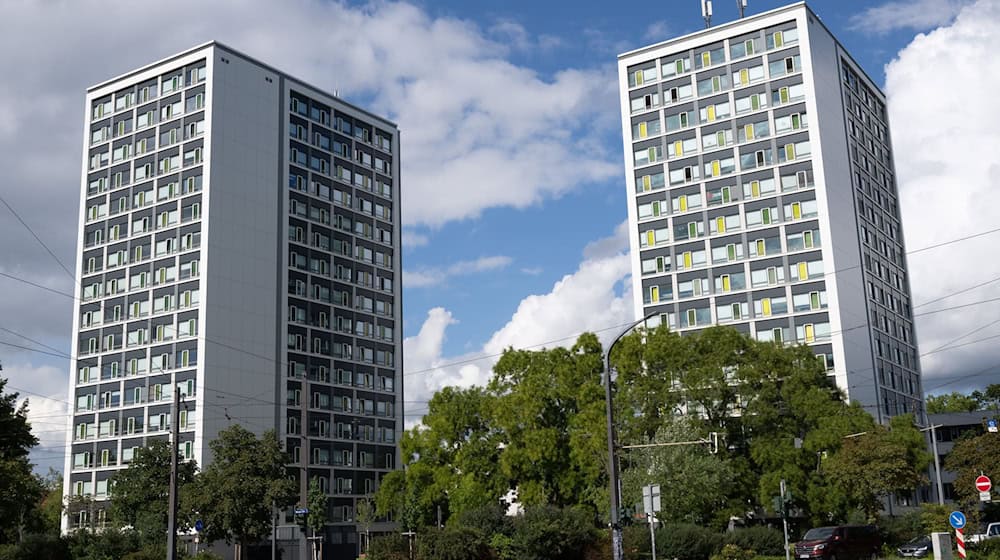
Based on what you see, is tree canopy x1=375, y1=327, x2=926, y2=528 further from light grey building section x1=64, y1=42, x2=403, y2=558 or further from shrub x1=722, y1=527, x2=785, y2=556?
light grey building section x1=64, y1=42, x2=403, y2=558

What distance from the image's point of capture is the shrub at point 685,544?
4875cm

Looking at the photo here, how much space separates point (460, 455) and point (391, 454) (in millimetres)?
38426

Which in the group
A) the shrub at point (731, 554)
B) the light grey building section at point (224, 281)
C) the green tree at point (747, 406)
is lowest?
the shrub at point (731, 554)

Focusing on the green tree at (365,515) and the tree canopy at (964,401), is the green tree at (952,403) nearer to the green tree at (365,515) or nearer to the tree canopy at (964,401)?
the tree canopy at (964,401)

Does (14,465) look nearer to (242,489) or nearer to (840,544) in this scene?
(242,489)

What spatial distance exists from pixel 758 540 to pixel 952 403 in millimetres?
89136

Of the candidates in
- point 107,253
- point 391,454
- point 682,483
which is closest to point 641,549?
point 682,483

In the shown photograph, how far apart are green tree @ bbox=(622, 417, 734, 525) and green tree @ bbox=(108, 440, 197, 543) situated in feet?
99.7

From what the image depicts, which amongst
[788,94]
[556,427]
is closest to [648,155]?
[788,94]

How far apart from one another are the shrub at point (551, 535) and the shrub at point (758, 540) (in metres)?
7.19

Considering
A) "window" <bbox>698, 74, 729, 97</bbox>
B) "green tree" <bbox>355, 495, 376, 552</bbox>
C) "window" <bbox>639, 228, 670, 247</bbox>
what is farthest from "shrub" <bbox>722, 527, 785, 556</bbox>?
"window" <bbox>698, 74, 729, 97</bbox>

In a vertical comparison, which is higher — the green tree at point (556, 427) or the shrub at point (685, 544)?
the green tree at point (556, 427)

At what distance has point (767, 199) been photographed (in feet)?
296

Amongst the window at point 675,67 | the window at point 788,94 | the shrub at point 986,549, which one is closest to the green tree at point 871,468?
the shrub at point 986,549
